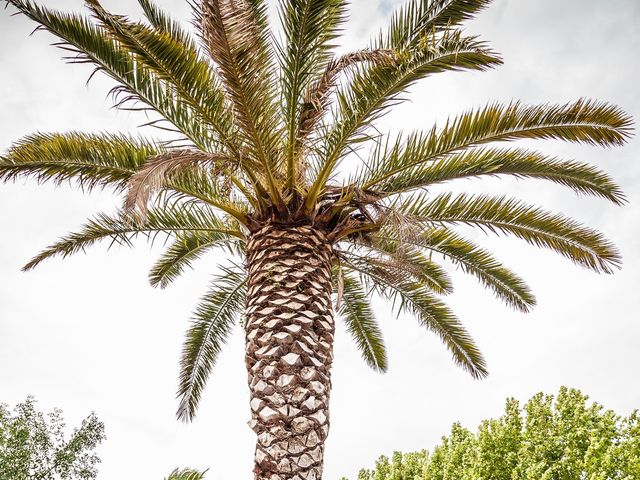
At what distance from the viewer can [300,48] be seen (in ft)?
21.6

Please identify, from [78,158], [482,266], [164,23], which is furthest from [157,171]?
[482,266]

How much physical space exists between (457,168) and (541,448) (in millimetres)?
6452

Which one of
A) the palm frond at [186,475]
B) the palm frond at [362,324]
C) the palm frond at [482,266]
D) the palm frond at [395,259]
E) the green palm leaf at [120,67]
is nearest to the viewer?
the palm frond at [186,475]

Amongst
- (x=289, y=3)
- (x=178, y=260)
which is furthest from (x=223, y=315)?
(x=289, y=3)

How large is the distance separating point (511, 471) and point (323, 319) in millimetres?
7134

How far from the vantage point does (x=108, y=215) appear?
905 cm

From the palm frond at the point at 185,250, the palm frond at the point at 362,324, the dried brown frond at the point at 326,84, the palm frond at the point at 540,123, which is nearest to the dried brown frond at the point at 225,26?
the dried brown frond at the point at 326,84

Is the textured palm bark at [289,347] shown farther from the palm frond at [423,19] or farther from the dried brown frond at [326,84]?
the palm frond at [423,19]

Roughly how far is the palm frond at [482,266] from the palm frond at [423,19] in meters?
3.09

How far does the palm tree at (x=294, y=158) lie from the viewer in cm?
652

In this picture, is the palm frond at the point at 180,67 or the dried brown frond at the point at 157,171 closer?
the dried brown frond at the point at 157,171

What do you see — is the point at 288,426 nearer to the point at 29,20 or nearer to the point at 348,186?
the point at 348,186

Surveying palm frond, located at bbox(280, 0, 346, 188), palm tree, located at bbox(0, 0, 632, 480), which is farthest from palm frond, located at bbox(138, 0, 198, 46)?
A: palm frond, located at bbox(280, 0, 346, 188)

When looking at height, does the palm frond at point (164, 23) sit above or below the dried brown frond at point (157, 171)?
above
